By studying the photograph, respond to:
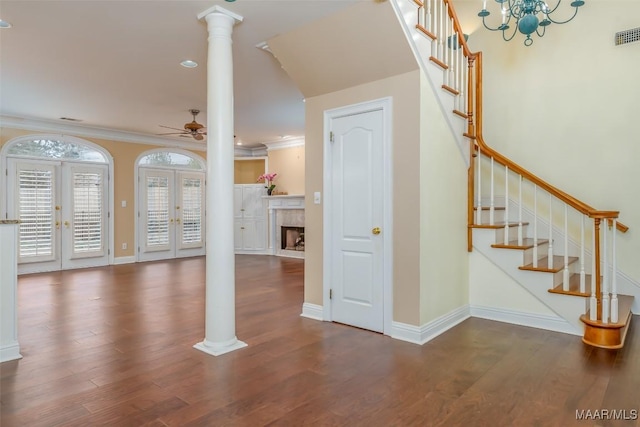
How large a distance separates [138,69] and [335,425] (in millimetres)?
4327

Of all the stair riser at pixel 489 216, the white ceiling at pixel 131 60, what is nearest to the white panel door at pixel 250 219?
the white ceiling at pixel 131 60

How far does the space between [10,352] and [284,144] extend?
7.26 meters

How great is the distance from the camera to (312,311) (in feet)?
13.0

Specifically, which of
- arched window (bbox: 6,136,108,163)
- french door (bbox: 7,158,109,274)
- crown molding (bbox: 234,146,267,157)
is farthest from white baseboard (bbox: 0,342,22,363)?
crown molding (bbox: 234,146,267,157)

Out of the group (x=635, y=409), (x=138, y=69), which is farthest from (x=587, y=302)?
(x=138, y=69)

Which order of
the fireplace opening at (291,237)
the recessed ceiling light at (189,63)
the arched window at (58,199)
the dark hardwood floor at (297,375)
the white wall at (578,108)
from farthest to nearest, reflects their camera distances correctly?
the fireplace opening at (291,237) → the arched window at (58,199) → the recessed ceiling light at (189,63) → the white wall at (578,108) → the dark hardwood floor at (297,375)

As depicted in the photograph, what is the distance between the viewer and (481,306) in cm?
399

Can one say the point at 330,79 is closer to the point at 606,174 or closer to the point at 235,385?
the point at 235,385

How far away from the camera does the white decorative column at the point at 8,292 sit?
2871mm

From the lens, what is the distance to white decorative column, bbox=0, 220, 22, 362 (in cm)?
287

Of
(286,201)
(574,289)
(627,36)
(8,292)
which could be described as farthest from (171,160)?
(627,36)

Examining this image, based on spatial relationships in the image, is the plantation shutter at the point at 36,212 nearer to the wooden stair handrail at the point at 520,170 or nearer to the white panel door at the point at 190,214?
the white panel door at the point at 190,214

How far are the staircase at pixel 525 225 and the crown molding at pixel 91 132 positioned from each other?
6.81 metres

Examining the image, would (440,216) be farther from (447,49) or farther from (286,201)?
(286,201)
